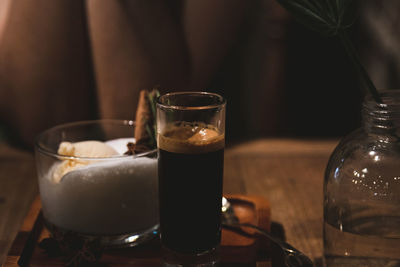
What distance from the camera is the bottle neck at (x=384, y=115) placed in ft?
2.18

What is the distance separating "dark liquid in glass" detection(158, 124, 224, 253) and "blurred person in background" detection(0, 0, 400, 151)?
0.72m

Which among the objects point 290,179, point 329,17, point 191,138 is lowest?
point 290,179

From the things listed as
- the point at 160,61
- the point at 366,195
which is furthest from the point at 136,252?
the point at 160,61

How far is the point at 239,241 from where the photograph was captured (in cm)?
81

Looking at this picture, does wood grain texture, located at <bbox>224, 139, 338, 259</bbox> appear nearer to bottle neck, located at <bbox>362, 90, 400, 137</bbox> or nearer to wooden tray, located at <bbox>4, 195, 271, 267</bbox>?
wooden tray, located at <bbox>4, 195, 271, 267</bbox>

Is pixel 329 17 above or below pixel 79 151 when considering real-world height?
above

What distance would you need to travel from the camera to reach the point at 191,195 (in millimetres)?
672

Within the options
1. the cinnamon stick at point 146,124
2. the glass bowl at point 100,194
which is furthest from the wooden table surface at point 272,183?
the cinnamon stick at point 146,124

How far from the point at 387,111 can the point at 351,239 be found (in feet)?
0.65

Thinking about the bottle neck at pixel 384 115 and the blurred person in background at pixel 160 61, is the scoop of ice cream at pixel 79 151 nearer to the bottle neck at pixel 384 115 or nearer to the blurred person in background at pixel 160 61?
the bottle neck at pixel 384 115

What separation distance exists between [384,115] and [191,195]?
0.28 meters

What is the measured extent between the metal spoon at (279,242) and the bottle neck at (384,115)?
0.21m

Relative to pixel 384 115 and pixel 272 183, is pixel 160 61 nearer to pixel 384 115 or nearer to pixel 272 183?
pixel 272 183

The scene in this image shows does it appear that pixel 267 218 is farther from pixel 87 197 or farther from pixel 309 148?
pixel 309 148
